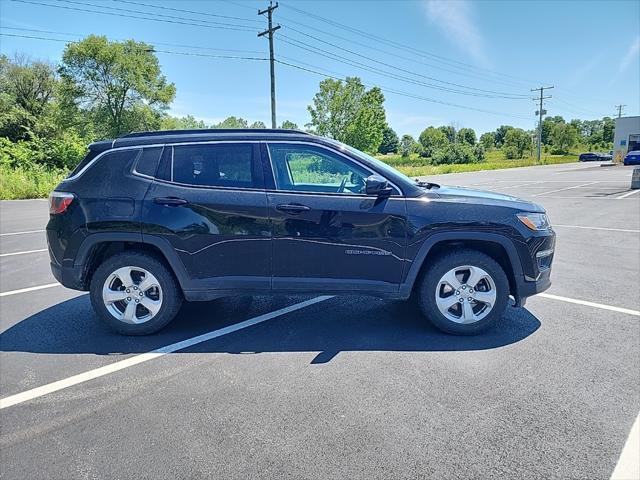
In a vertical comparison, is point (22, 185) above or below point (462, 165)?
below

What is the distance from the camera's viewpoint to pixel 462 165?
5681 cm

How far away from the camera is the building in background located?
6019 cm

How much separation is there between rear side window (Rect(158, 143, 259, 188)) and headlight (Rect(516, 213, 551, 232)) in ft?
8.03

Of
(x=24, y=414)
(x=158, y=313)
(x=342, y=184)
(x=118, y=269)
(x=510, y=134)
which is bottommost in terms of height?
(x=24, y=414)

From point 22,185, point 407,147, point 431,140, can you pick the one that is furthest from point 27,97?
point 431,140

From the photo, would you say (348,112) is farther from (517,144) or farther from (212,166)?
(212,166)

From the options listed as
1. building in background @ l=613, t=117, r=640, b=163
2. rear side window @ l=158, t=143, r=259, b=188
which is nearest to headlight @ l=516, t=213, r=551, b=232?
rear side window @ l=158, t=143, r=259, b=188

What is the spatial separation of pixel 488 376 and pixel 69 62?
42.5 metres

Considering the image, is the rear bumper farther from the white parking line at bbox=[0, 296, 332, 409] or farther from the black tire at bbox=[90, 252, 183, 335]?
the white parking line at bbox=[0, 296, 332, 409]

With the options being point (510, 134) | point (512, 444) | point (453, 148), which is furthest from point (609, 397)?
point (510, 134)

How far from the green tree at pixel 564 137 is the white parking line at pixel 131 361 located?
98717 millimetres

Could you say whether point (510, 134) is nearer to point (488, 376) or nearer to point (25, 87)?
point (25, 87)

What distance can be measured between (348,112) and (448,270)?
198 feet

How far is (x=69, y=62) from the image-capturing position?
34406 millimetres
